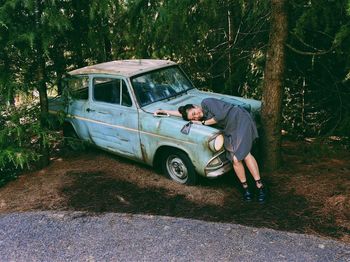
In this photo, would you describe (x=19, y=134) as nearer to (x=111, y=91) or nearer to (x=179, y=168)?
(x=111, y=91)

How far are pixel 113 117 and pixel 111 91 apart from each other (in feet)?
1.59

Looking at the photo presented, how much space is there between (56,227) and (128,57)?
18.5ft

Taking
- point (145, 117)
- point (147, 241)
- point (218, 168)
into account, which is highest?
point (145, 117)

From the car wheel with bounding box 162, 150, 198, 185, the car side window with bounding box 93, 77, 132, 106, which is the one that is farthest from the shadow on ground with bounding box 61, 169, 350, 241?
the car side window with bounding box 93, 77, 132, 106

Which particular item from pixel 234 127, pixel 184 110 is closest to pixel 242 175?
A: pixel 234 127

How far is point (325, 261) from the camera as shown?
4.27 meters

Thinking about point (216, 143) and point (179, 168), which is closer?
point (216, 143)

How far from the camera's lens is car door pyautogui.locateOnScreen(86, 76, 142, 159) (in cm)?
666

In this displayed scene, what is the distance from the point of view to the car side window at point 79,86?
7.43m

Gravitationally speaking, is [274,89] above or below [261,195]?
above

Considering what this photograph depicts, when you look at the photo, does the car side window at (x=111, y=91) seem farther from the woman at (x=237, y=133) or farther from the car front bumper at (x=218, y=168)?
the car front bumper at (x=218, y=168)

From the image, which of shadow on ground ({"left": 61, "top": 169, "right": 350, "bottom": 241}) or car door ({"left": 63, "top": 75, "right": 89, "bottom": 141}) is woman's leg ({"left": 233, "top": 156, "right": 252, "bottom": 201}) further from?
car door ({"left": 63, "top": 75, "right": 89, "bottom": 141})

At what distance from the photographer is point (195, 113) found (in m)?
5.86

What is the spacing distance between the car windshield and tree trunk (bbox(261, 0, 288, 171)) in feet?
5.50
